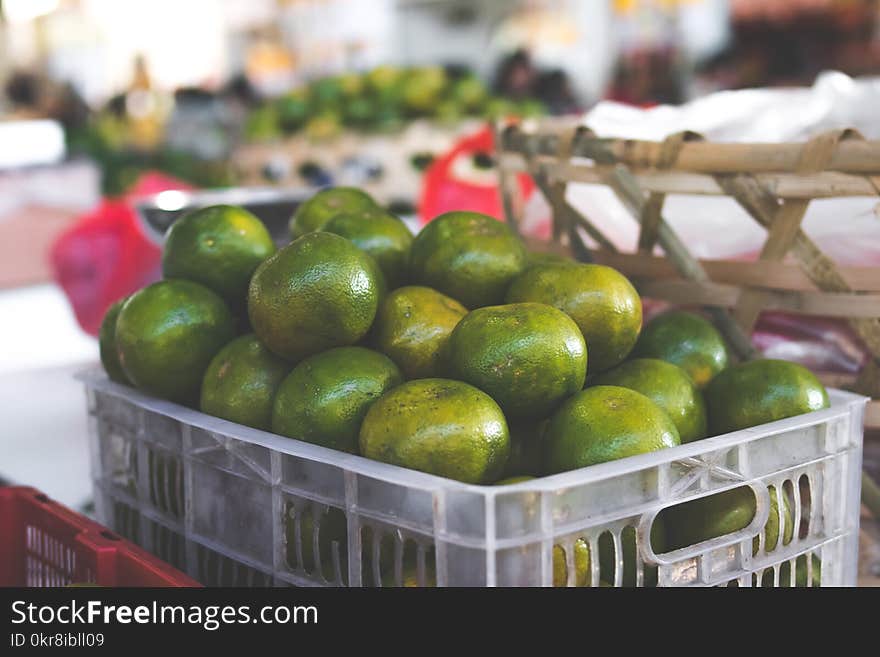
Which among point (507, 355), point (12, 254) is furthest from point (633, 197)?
point (12, 254)

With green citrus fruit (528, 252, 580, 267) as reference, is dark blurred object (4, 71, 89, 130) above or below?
above

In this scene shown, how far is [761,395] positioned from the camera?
30.3 inches

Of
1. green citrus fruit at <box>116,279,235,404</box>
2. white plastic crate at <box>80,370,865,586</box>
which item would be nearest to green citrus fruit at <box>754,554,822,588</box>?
white plastic crate at <box>80,370,865,586</box>

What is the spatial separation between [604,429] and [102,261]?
4.15 feet

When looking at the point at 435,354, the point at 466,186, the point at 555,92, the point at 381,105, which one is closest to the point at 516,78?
the point at 555,92

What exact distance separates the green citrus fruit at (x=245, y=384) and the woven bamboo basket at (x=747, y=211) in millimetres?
394

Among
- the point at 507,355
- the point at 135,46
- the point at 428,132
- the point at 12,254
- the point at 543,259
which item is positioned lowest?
the point at 507,355

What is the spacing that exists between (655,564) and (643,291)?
17.2 inches

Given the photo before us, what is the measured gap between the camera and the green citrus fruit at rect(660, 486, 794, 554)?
69 centimetres

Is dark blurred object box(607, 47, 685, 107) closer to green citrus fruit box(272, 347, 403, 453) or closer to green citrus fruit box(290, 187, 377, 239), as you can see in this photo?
green citrus fruit box(290, 187, 377, 239)

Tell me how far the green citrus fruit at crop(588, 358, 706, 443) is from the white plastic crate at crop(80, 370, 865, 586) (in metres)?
0.09

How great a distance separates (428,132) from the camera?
2568 millimetres

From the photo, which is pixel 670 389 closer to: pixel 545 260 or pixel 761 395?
pixel 761 395

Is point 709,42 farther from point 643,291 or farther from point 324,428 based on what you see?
point 324,428
